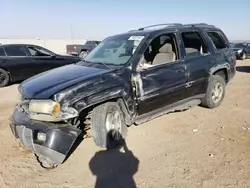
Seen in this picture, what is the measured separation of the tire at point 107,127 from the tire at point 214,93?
245 centimetres

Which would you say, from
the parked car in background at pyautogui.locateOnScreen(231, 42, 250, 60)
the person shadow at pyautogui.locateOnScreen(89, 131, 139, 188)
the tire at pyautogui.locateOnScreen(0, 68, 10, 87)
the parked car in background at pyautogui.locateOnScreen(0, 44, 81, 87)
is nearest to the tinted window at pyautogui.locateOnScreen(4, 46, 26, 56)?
the parked car in background at pyautogui.locateOnScreen(0, 44, 81, 87)

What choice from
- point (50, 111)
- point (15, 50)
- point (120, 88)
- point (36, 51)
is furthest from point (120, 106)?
→ point (15, 50)

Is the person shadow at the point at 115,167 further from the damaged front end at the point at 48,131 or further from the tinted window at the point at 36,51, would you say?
the tinted window at the point at 36,51

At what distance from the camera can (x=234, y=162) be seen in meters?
3.67

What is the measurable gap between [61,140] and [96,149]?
2.95 feet

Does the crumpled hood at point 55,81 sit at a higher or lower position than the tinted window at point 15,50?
higher

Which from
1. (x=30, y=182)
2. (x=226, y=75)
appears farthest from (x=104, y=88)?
(x=226, y=75)

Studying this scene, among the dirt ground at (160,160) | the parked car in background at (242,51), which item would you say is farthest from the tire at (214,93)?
the parked car in background at (242,51)

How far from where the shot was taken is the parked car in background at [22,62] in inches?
388

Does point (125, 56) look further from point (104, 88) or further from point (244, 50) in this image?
point (244, 50)

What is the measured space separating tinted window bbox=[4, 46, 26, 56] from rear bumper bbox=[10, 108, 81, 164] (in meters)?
7.30

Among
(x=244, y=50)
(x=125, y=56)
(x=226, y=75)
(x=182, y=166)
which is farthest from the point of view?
(x=244, y=50)

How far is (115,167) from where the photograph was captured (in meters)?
3.67

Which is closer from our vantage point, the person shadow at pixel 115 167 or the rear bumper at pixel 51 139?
the person shadow at pixel 115 167
